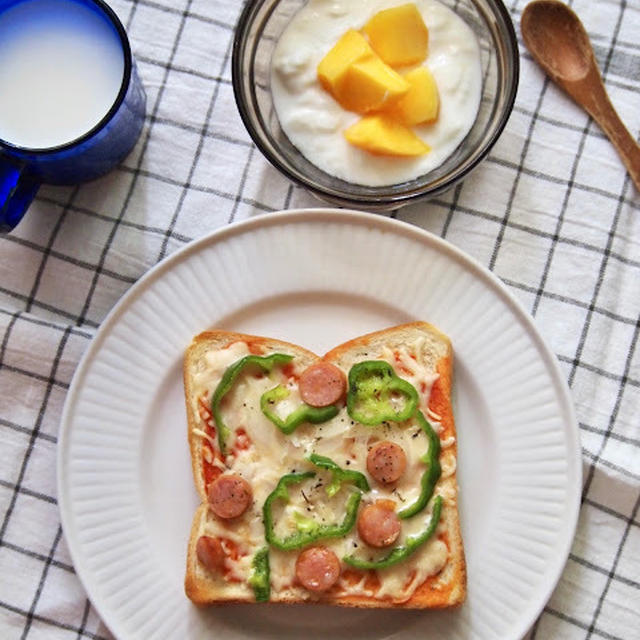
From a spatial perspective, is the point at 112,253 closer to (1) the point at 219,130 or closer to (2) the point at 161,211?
(2) the point at 161,211

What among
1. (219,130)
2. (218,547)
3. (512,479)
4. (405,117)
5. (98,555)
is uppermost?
(405,117)

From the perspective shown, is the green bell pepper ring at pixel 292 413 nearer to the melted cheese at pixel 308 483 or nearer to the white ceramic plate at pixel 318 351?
the melted cheese at pixel 308 483

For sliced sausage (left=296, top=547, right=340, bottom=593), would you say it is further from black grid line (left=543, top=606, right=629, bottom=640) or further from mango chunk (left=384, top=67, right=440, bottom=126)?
mango chunk (left=384, top=67, right=440, bottom=126)

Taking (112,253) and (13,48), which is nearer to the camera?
(13,48)

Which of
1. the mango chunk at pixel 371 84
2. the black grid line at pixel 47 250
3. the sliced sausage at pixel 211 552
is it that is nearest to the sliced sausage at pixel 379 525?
the sliced sausage at pixel 211 552

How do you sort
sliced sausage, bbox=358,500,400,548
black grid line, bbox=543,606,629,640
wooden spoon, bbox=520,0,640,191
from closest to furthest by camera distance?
1. sliced sausage, bbox=358,500,400,548
2. black grid line, bbox=543,606,629,640
3. wooden spoon, bbox=520,0,640,191

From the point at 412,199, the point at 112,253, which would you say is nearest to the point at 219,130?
the point at 112,253

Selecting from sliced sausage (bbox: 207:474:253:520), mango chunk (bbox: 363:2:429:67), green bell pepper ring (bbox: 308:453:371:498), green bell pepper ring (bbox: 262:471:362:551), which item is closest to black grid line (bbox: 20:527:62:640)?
sliced sausage (bbox: 207:474:253:520)
